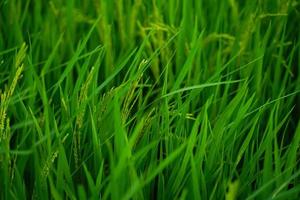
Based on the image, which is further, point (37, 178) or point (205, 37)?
point (205, 37)

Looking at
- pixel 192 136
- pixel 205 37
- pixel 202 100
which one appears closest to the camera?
pixel 192 136

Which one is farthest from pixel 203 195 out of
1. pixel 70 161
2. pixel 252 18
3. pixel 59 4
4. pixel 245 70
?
pixel 59 4

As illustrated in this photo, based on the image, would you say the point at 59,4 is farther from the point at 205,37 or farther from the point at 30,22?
the point at 205,37

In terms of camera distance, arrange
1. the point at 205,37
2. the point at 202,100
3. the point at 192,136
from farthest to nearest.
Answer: the point at 205,37 < the point at 202,100 < the point at 192,136

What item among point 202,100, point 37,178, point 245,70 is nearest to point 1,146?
point 37,178

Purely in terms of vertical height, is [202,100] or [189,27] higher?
[189,27]

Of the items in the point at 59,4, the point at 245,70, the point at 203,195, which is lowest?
the point at 203,195
